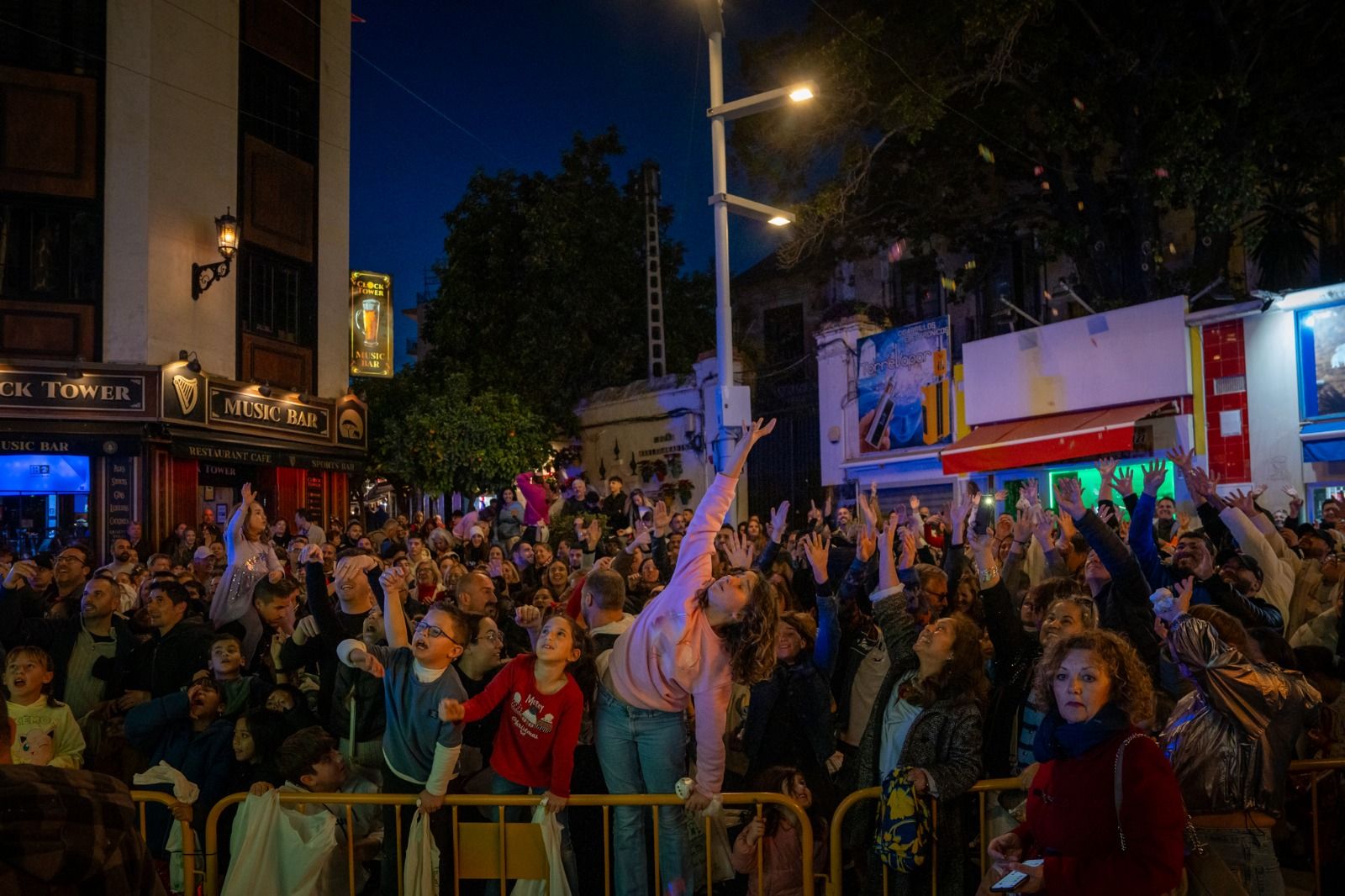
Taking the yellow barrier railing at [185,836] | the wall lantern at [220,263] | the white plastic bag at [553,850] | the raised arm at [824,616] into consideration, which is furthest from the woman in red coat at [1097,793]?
the wall lantern at [220,263]

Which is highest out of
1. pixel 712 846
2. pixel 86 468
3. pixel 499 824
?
pixel 86 468

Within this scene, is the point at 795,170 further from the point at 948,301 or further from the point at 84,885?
the point at 84,885

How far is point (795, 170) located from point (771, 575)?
13353 millimetres

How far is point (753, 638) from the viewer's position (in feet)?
14.9

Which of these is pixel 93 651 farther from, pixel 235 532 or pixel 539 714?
pixel 539 714

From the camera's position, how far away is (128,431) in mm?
16609

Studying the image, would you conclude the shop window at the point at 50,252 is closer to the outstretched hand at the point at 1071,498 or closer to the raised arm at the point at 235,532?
the raised arm at the point at 235,532

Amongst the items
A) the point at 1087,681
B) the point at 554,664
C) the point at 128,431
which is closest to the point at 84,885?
the point at 1087,681

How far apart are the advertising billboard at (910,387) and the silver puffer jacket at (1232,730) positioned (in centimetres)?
1622

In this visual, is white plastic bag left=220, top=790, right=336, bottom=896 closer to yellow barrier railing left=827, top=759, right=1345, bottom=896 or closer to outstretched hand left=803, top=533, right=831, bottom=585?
yellow barrier railing left=827, top=759, right=1345, bottom=896

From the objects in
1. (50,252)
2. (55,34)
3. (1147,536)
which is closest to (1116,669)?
(1147,536)

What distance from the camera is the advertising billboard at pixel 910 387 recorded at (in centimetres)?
1956

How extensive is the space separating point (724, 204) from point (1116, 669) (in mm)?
9125

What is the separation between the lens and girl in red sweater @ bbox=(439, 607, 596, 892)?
471 cm
